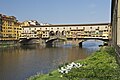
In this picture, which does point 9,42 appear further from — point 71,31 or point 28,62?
point 28,62

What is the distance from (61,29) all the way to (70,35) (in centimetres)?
533

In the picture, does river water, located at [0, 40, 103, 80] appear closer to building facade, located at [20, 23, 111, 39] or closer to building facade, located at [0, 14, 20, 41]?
building facade, located at [20, 23, 111, 39]

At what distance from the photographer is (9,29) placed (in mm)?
96188

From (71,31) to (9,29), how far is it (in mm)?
21787

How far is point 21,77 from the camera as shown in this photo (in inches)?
897

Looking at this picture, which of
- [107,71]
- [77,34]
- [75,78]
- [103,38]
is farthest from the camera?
[77,34]

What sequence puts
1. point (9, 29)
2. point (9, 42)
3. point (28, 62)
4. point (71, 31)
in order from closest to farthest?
1. point (28, 62)
2. point (9, 42)
3. point (71, 31)
4. point (9, 29)

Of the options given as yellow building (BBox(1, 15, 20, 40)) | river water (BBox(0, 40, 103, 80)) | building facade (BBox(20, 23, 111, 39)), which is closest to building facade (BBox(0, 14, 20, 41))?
yellow building (BBox(1, 15, 20, 40))

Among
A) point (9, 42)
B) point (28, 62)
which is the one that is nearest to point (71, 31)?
point (9, 42)

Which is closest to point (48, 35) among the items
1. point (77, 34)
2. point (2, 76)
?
point (77, 34)

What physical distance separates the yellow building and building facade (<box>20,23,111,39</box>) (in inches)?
122

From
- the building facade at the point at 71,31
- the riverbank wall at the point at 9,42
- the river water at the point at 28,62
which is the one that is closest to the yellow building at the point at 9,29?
the riverbank wall at the point at 9,42

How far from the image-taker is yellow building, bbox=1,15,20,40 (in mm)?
92188

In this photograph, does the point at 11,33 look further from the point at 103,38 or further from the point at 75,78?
the point at 75,78
